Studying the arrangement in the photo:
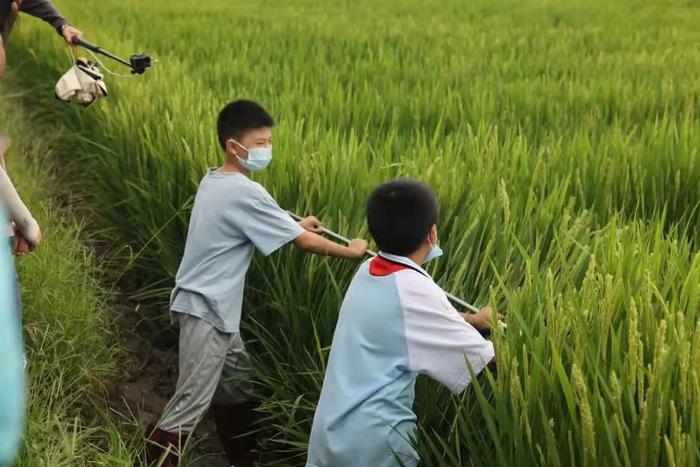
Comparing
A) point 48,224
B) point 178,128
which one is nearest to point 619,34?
point 178,128

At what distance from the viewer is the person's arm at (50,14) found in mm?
3449

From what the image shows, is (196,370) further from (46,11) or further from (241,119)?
(46,11)

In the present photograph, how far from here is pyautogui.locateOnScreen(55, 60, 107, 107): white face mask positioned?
304 cm

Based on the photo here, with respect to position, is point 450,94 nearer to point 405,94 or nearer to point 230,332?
point 405,94

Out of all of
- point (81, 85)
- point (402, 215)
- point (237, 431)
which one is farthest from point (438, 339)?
point (81, 85)

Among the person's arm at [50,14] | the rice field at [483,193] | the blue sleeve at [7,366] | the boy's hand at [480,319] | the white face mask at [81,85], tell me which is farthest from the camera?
the person's arm at [50,14]

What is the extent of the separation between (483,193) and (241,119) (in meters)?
0.77

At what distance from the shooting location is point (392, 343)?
1.61 meters

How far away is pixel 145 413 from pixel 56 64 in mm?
3909

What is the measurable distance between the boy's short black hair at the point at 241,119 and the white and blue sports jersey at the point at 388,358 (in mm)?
733

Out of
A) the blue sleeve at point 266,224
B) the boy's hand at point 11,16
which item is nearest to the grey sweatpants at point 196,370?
the blue sleeve at point 266,224

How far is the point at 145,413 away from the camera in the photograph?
2.59 metres

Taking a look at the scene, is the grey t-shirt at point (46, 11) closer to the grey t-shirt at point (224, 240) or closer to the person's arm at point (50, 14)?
the person's arm at point (50, 14)

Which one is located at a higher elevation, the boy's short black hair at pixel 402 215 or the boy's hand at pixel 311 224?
the boy's short black hair at pixel 402 215
